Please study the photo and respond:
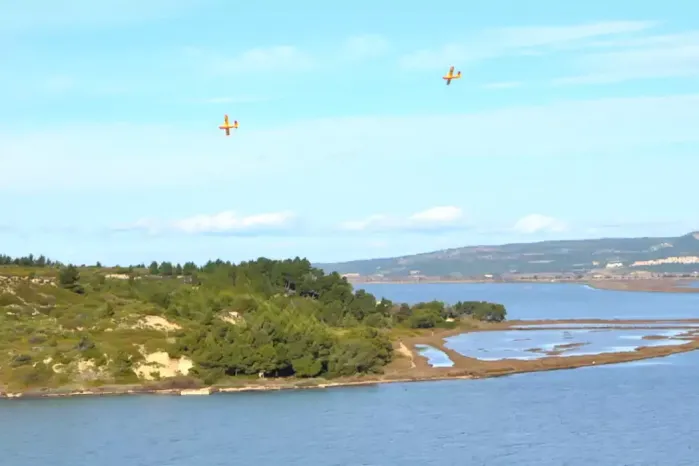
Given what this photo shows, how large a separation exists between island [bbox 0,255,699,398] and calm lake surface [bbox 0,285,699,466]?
5360 mm

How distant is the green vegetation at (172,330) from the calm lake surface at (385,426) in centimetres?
626

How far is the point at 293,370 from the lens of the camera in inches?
4117

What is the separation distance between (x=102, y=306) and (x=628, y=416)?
59433 millimetres

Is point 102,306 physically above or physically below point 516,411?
above

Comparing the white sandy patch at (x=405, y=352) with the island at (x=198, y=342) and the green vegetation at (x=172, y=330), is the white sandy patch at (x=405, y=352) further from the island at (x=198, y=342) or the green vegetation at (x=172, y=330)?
the green vegetation at (x=172, y=330)

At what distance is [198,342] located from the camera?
103 metres

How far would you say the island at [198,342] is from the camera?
329 feet

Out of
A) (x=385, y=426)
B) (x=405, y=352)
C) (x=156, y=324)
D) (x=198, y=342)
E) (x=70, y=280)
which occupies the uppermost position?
(x=70, y=280)

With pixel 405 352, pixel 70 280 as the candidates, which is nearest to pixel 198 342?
pixel 405 352

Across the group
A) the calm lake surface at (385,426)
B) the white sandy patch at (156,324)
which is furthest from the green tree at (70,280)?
the calm lake surface at (385,426)

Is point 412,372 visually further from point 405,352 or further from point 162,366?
point 162,366

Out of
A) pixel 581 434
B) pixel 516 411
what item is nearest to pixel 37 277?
pixel 516 411

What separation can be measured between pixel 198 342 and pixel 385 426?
94.0 ft

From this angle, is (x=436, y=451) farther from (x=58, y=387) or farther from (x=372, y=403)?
(x=58, y=387)
